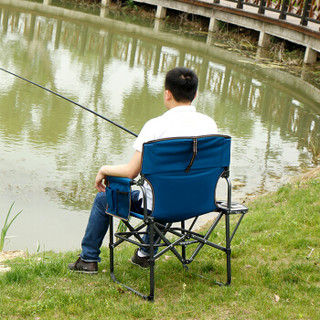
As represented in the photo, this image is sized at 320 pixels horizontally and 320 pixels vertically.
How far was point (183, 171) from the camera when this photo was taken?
113 inches

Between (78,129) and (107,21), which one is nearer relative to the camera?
(78,129)

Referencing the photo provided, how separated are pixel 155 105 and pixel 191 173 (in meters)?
6.57

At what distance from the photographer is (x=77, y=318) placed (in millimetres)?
2719

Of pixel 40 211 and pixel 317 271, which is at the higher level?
pixel 317 271

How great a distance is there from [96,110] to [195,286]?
223 inches

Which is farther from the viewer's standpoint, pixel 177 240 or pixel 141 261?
pixel 141 261

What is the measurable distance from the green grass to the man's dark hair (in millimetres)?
843

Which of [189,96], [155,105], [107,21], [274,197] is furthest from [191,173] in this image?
[107,21]

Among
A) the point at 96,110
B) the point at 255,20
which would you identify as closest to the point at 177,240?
the point at 96,110

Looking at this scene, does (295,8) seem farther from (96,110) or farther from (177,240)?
(177,240)

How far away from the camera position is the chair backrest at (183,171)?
2793 mm

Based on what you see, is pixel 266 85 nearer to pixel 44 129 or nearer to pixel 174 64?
pixel 174 64

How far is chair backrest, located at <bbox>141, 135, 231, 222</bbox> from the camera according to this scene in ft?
9.16

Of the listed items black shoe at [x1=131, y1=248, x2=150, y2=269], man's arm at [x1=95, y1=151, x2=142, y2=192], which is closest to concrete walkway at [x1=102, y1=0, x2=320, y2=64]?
black shoe at [x1=131, y1=248, x2=150, y2=269]
